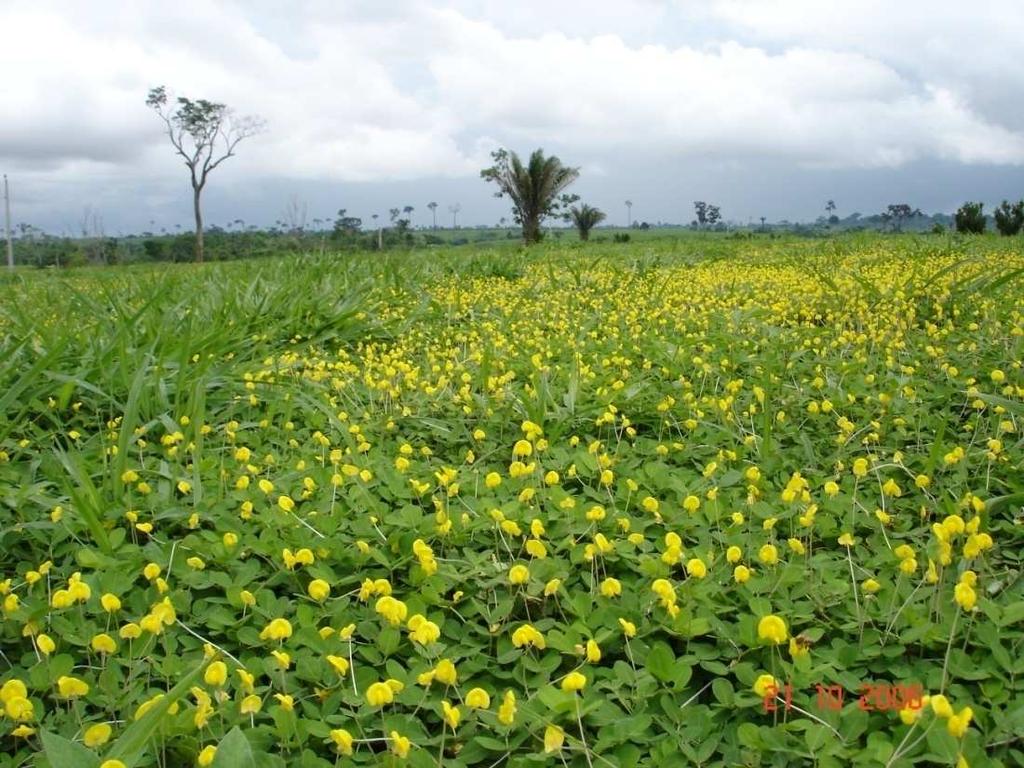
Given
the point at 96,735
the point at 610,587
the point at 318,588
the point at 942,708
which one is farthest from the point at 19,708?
the point at 942,708

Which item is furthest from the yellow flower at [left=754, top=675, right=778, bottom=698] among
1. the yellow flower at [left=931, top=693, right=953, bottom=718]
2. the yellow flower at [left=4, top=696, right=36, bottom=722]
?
the yellow flower at [left=4, top=696, right=36, bottom=722]

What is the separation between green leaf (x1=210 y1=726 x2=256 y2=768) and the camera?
39.2 inches

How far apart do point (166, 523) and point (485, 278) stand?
491 cm

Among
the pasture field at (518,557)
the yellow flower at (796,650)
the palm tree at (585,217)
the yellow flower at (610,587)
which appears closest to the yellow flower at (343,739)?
the pasture field at (518,557)

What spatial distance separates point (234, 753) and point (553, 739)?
425 mm

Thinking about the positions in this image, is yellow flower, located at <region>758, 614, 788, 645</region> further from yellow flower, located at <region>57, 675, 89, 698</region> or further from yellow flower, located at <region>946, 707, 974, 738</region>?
yellow flower, located at <region>57, 675, 89, 698</region>

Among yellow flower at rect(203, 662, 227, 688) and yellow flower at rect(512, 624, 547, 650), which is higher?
yellow flower at rect(203, 662, 227, 688)

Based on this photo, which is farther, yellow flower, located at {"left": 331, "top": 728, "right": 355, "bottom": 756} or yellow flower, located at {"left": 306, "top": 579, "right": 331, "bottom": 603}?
yellow flower, located at {"left": 306, "top": 579, "right": 331, "bottom": 603}

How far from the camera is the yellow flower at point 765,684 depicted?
113cm

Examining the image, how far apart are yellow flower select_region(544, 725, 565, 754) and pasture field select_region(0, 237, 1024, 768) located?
2.0 inches

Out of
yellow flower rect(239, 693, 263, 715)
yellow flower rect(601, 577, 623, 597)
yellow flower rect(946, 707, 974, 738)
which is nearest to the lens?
→ yellow flower rect(946, 707, 974, 738)

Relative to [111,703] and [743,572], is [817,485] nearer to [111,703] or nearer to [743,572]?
[743,572]

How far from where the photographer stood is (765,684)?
44.6 inches

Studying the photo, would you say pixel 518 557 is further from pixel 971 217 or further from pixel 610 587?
pixel 971 217
